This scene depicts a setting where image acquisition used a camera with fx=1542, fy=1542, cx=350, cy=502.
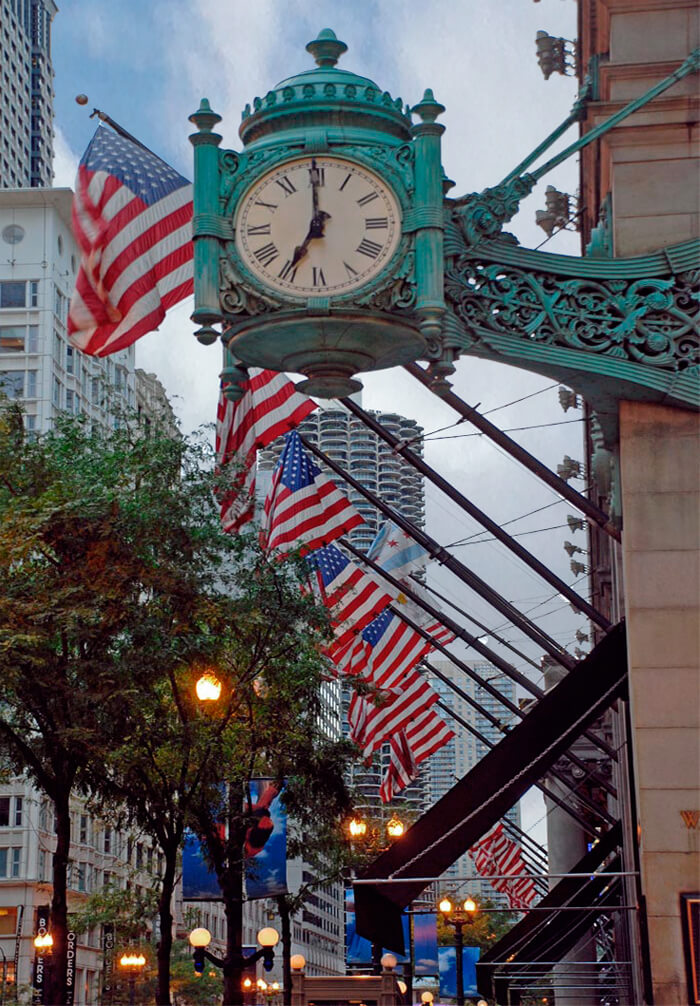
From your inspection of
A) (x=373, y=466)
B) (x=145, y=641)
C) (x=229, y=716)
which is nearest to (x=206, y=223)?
(x=145, y=641)

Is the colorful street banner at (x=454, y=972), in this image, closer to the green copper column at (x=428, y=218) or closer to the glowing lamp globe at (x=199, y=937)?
the glowing lamp globe at (x=199, y=937)

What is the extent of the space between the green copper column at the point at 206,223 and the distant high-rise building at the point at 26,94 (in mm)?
142362

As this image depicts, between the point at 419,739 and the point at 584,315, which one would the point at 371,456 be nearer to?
the point at 419,739

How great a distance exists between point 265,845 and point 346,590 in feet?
17.0

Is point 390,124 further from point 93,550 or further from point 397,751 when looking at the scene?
point 397,751

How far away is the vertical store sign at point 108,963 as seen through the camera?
7394 centimetres

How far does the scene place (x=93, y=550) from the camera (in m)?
27.5

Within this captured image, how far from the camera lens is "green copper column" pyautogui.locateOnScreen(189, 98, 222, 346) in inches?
435

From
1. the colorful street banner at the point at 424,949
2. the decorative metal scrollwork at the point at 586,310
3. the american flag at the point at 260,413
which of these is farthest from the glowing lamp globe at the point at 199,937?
the decorative metal scrollwork at the point at 586,310

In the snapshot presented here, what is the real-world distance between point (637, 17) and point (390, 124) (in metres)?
3.69

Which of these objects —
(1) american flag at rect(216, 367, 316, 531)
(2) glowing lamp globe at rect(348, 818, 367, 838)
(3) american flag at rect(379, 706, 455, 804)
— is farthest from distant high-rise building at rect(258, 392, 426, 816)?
(1) american flag at rect(216, 367, 316, 531)

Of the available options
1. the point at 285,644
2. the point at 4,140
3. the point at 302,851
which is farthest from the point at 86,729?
the point at 4,140

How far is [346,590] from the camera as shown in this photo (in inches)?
1120

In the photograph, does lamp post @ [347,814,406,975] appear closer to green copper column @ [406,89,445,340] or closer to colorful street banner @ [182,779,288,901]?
colorful street banner @ [182,779,288,901]
